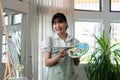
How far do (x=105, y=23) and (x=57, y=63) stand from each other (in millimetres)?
3335

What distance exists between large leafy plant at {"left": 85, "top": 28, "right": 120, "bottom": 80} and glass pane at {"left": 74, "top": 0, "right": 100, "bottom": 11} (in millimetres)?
851

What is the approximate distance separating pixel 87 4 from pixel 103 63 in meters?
1.50

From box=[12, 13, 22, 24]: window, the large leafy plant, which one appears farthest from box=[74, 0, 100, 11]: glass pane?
box=[12, 13, 22, 24]: window

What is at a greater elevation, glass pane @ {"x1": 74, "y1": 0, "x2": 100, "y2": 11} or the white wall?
glass pane @ {"x1": 74, "y1": 0, "x2": 100, "y2": 11}

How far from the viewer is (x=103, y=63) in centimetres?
471

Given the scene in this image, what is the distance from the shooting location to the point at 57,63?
7.52ft

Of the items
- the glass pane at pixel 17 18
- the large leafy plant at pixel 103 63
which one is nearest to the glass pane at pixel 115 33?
the large leafy plant at pixel 103 63

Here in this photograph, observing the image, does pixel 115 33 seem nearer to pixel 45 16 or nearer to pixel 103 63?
pixel 103 63

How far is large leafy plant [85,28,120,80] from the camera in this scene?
15.4 feet

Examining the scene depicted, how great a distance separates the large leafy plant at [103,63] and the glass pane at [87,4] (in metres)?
0.85

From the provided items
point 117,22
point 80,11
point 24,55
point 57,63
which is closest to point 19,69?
point 57,63

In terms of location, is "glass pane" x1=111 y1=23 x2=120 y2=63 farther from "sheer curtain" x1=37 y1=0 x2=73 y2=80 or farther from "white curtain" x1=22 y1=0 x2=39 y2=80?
"white curtain" x1=22 y1=0 x2=39 y2=80

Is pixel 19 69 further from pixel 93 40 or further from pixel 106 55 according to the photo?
pixel 93 40

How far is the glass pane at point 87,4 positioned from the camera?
5371mm
